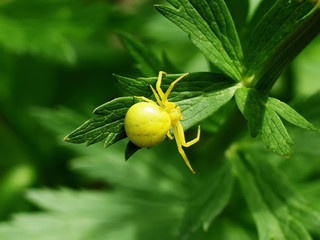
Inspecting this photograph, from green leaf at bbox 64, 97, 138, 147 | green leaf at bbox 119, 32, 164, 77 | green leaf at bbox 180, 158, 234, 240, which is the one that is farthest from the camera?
green leaf at bbox 180, 158, 234, 240

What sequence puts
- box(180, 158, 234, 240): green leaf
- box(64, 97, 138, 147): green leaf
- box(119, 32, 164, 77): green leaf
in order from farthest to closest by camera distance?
box(180, 158, 234, 240): green leaf
box(119, 32, 164, 77): green leaf
box(64, 97, 138, 147): green leaf

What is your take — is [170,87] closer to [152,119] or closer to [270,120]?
[152,119]

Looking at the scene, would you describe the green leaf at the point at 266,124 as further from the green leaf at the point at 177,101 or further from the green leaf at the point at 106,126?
the green leaf at the point at 106,126

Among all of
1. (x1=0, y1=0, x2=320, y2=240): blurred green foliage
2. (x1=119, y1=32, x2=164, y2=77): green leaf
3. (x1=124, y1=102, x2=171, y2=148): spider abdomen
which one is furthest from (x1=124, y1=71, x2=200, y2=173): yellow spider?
(x1=0, y1=0, x2=320, y2=240): blurred green foliage

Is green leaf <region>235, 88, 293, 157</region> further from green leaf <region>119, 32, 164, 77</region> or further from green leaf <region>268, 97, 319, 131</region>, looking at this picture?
green leaf <region>119, 32, 164, 77</region>

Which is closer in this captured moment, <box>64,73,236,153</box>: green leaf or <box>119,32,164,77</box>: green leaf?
<box>64,73,236,153</box>: green leaf

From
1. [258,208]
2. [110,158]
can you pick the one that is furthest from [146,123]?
[110,158]
